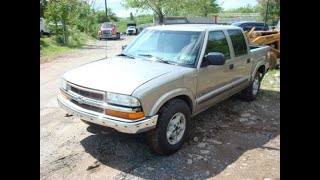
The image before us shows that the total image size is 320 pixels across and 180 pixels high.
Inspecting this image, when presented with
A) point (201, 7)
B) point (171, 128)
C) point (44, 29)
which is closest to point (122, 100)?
point (171, 128)

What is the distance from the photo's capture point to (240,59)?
5785 millimetres

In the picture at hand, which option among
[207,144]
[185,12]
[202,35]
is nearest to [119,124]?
[207,144]

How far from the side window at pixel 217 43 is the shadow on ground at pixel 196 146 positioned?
124 cm

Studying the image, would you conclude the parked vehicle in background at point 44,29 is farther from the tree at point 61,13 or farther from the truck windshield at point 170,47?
the truck windshield at point 170,47

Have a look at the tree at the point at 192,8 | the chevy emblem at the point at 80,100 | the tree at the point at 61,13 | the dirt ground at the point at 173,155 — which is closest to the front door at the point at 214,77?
the dirt ground at the point at 173,155

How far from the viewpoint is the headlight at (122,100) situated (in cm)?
361

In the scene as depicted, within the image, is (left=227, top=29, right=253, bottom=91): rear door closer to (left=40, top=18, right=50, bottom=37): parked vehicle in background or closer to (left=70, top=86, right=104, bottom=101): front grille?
(left=70, top=86, right=104, bottom=101): front grille

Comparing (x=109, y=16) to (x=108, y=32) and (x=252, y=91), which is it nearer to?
(x=108, y=32)

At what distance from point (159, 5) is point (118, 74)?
136 feet

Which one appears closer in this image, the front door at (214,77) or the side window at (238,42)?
the front door at (214,77)

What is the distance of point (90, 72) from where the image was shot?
14.0 ft

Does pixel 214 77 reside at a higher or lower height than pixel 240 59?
lower
